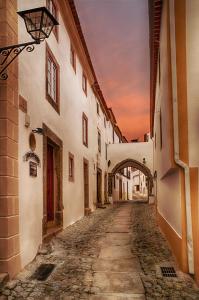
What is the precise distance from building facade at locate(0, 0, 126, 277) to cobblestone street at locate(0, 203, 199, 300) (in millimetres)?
480

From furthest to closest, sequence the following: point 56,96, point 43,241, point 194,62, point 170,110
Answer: point 56,96 < point 43,241 < point 170,110 < point 194,62

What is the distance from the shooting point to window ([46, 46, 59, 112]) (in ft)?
27.9

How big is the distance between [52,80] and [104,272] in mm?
6160

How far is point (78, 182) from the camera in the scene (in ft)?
42.1

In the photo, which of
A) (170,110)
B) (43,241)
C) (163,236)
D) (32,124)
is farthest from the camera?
(163,236)

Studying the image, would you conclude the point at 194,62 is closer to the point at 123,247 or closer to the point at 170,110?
the point at 170,110

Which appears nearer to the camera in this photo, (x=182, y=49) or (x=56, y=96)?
(x=182, y=49)

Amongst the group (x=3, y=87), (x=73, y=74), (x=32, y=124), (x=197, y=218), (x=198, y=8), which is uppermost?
(x=73, y=74)

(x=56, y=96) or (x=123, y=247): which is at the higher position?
(x=56, y=96)

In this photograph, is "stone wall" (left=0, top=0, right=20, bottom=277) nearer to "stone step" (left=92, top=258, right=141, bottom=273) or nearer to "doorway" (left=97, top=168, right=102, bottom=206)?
"stone step" (left=92, top=258, right=141, bottom=273)

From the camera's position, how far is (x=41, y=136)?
745 centimetres

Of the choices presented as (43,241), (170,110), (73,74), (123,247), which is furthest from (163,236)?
(73,74)

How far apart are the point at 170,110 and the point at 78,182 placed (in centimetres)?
776

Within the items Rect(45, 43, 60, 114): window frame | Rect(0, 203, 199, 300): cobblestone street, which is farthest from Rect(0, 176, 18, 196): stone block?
Rect(45, 43, 60, 114): window frame
